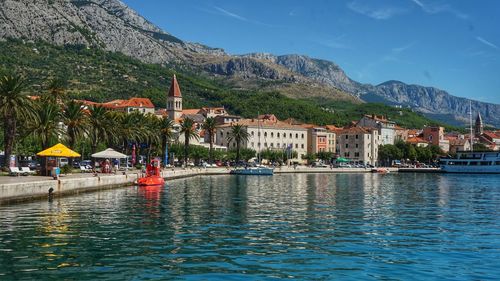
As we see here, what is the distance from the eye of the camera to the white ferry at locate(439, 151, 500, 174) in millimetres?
129625

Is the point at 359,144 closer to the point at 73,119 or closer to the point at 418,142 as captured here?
the point at 418,142

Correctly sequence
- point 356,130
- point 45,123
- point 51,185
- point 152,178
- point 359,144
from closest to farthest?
point 51,185, point 45,123, point 152,178, point 359,144, point 356,130

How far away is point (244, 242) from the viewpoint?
23.3 metres

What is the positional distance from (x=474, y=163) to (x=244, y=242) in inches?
4880

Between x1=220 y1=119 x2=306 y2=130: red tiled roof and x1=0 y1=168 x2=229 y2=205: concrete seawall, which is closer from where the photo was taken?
x1=0 y1=168 x2=229 y2=205: concrete seawall

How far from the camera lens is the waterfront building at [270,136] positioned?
153 m

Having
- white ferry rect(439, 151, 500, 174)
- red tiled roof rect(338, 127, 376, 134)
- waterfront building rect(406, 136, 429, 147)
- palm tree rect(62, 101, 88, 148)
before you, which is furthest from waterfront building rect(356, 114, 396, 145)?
palm tree rect(62, 101, 88, 148)

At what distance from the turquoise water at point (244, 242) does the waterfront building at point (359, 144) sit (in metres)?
→ 131

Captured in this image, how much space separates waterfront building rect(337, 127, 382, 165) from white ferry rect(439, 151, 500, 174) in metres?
32.5

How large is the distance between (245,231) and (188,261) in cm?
769

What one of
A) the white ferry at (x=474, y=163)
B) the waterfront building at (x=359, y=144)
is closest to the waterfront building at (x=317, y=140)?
the waterfront building at (x=359, y=144)

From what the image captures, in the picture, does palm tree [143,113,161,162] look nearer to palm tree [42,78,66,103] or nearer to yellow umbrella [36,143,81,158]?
palm tree [42,78,66,103]

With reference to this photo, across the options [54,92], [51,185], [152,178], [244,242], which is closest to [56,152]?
[51,185]

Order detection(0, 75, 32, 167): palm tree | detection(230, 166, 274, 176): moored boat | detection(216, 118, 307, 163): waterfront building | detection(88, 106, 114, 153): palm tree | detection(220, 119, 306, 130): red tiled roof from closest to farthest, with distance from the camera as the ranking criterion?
detection(0, 75, 32, 167): palm tree → detection(88, 106, 114, 153): palm tree → detection(230, 166, 274, 176): moored boat → detection(216, 118, 307, 163): waterfront building → detection(220, 119, 306, 130): red tiled roof
